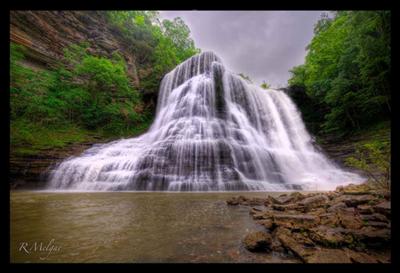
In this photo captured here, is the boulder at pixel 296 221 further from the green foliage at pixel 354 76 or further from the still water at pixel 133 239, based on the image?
the green foliage at pixel 354 76

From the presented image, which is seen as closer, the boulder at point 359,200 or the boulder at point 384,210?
the boulder at point 384,210

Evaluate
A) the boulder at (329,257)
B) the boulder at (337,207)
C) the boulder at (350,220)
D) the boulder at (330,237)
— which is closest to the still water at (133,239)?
the boulder at (329,257)

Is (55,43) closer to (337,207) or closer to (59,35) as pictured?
(59,35)

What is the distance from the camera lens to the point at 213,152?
915 cm

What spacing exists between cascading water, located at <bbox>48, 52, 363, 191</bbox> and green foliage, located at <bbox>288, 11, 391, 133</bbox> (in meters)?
3.15

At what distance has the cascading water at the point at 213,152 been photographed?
8133 mm

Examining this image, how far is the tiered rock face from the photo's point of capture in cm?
1371

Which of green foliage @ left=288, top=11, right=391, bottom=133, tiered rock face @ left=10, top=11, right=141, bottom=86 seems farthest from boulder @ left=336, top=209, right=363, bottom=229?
tiered rock face @ left=10, top=11, right=141, bottom=86

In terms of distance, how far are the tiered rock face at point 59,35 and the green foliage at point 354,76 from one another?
19.3 meters

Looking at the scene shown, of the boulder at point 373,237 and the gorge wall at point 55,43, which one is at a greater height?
the gorge wall at point 55,43

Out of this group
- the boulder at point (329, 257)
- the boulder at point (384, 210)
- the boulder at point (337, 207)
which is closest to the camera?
the boulder at point (329, 257)

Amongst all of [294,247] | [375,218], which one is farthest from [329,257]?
[375,218]

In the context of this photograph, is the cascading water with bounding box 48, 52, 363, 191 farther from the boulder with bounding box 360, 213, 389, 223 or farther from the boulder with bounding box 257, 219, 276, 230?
the boulder with bounding box 360, 213, 389, 223

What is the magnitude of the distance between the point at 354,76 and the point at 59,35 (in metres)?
24.5
